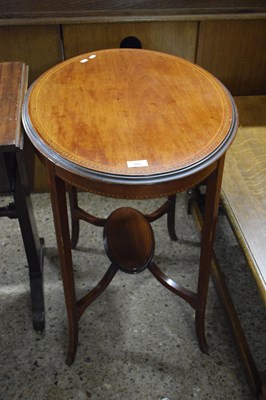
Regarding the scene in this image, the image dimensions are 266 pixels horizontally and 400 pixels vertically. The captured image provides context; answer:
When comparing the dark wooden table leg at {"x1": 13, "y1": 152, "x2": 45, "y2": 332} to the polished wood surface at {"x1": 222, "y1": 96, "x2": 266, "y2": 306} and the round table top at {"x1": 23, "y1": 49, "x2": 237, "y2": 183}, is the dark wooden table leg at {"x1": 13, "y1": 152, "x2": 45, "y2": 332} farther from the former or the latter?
the polished wood surface at {"x1": 222, "y1": 96, "x2": 266, "y2": 306}

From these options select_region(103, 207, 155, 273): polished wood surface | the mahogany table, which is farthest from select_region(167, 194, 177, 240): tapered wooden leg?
the mahogany table

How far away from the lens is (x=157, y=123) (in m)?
1.01

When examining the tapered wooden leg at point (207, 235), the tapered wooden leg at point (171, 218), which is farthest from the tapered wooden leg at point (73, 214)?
the tapered wooden leg at point (207, 235)

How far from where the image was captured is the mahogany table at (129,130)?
0.90 m

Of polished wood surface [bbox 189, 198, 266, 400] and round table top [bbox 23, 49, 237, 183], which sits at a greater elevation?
round table top [bbox 23, 49, 237, 183]

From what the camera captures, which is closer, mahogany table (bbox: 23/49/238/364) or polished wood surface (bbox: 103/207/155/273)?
mahogany table (bbox: 23/49/238/364)

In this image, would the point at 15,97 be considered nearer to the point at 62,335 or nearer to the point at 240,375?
the point at 62,335

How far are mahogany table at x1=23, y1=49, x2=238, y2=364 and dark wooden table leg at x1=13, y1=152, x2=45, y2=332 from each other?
0.62 ft

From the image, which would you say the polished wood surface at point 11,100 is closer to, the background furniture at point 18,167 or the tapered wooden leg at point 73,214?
the background furniture at point 18,167

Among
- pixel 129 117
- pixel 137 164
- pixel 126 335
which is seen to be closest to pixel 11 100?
pixel 129 117

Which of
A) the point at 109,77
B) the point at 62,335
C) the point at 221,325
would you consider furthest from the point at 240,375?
the point at 109,77

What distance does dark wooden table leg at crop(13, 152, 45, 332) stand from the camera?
4.12 ft

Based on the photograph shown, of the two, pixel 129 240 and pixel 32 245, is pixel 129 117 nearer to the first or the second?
pixel 129 240

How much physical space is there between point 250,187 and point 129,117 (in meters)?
0.47
